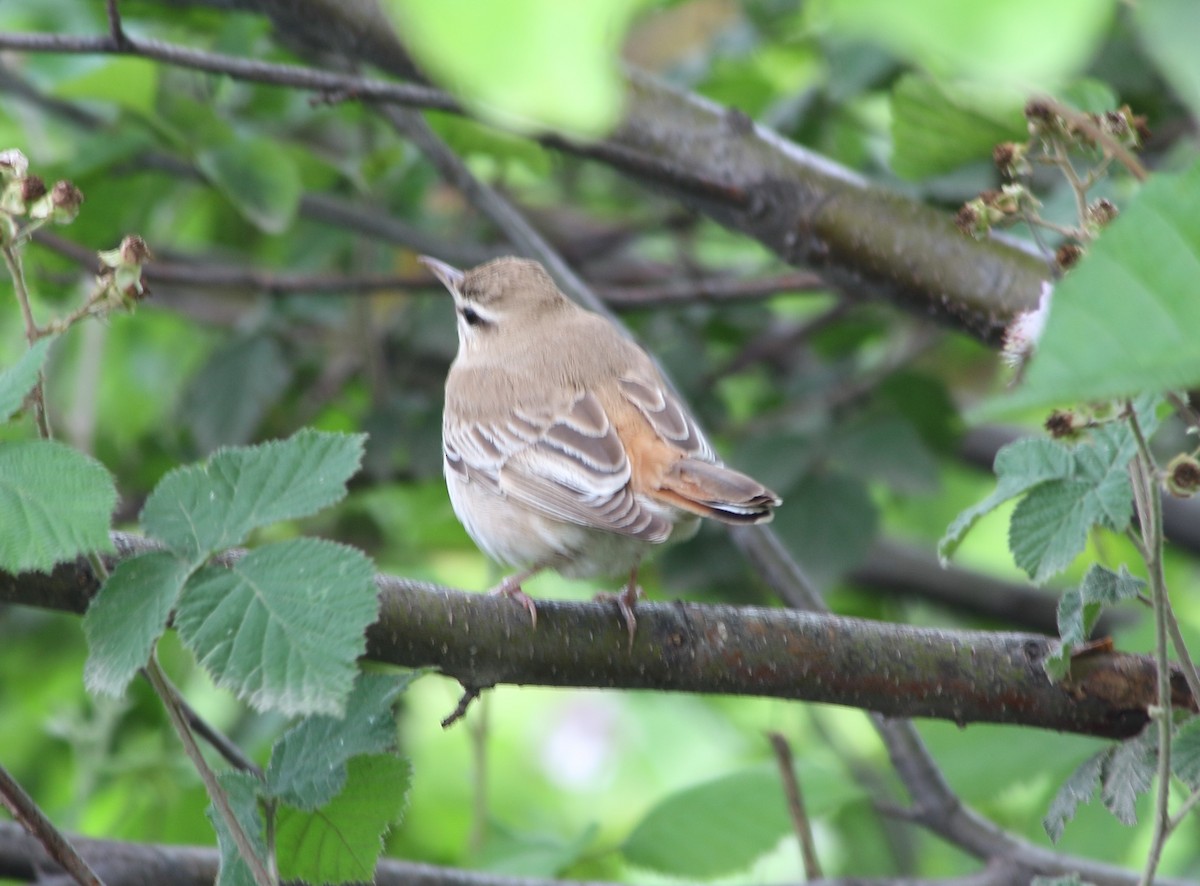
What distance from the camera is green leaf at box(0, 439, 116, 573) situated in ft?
4.74

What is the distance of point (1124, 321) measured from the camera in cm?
75

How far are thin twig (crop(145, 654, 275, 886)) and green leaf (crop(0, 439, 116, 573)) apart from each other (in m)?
0.18

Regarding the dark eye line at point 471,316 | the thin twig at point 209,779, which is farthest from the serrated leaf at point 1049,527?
the dark eye line at point 471,316

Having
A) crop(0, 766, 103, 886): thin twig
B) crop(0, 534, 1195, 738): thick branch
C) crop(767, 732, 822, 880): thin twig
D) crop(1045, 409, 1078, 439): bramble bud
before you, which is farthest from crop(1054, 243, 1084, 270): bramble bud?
crop(0, 766, 103, 886): thin twig

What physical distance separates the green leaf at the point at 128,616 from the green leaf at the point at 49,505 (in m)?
0.11

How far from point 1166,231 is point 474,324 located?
283 cm

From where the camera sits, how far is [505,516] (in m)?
2.81

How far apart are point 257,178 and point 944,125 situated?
1638 millimetres

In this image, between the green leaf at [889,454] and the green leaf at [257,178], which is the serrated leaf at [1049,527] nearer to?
the green leaf at [889,454]

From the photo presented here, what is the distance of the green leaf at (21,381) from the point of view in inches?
56.7

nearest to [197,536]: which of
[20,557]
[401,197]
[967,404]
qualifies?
[20,557]

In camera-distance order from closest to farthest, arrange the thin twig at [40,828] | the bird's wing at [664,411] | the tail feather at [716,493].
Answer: the thin twig at [40,828] → the tail feather at [716,493] → the bird's wing at [664,411]

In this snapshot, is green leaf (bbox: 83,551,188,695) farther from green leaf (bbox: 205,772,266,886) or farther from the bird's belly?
the bird's belly

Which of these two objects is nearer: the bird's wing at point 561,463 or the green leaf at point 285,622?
the green leaf at point 285,622
